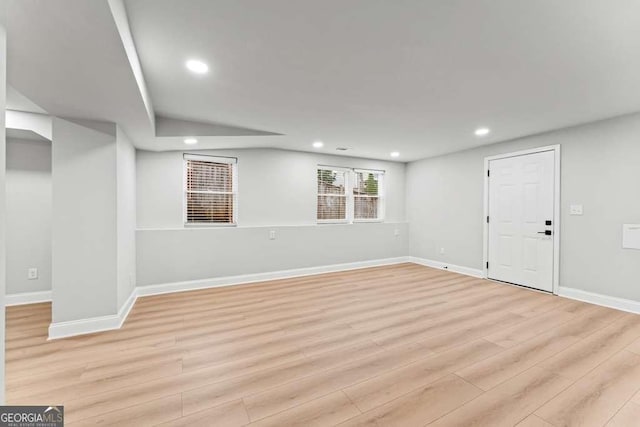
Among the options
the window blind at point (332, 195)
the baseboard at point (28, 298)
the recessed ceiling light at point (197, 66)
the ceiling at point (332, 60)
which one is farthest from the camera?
the window blind at point (332, 195)

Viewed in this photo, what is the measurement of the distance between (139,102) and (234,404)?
2528 mm

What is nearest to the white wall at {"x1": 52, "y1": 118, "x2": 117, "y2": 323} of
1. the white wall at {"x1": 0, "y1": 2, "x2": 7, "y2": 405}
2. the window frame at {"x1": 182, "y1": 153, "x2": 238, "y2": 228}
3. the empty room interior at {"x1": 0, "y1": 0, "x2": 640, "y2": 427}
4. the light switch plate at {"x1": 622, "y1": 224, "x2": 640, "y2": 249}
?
→ the empty room interior at {"x1": 0, "y1": 0, "x2": 640, "y2": 427}

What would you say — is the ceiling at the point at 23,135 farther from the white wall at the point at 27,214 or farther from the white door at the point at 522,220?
the white door at the point at 522,220

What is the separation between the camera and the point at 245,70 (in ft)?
7.72

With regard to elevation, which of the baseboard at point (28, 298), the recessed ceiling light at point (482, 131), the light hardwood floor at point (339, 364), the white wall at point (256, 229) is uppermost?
the recessed ceiling light at point (482, 131)

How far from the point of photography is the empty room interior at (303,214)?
170 centimetres

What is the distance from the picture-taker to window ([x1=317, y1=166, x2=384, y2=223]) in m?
5.70

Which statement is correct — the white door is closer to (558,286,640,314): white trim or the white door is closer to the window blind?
(558,286,640,314): white trim

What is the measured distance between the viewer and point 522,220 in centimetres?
437

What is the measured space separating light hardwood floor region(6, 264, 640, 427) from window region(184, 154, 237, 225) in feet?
4.90

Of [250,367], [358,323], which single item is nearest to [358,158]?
[358,323]

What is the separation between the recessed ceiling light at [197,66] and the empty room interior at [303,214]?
25mm

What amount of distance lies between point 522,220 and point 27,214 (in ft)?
23.6

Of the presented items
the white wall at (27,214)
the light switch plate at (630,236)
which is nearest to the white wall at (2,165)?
the white wall at (27,214)
